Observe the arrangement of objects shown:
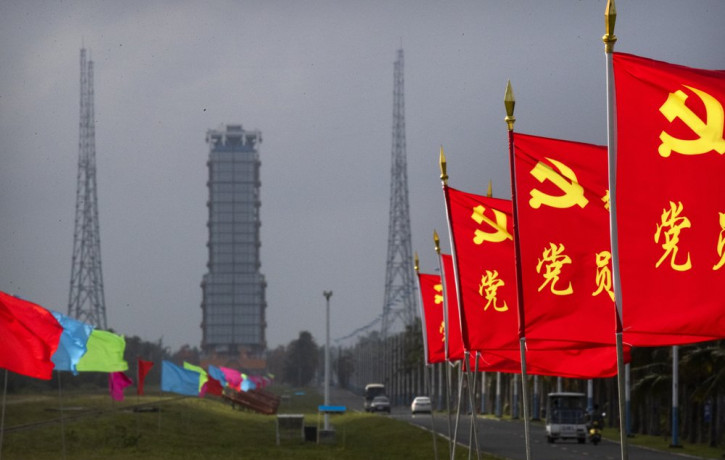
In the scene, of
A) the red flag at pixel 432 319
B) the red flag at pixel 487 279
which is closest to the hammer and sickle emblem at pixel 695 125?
the red flag at pixel 487 279

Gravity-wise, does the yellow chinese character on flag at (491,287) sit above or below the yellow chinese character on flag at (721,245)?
above

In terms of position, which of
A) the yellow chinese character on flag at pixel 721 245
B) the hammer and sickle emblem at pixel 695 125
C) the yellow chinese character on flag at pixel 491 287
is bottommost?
the yellow chinese character on flag at pixel 721 245

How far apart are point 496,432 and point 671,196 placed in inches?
2361

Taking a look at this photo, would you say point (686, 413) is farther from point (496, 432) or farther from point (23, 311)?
point (23, 311)

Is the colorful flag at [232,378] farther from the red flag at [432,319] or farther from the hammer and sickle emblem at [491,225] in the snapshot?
the hammer and sickle emblem at [491,225]

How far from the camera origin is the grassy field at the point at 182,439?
159 ft

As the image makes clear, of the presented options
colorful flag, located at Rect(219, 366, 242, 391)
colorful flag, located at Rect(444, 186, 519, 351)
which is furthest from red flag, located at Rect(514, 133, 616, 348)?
colorful flag, located at Rect(219, 366, 242, 391)

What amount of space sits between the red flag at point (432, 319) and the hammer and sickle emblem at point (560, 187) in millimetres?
13611

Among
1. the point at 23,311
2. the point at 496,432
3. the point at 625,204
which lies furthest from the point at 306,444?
the point at 625,204

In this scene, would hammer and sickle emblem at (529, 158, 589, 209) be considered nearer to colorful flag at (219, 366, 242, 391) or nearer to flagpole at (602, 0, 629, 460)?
flagpole at (602, 0, 629, 460)

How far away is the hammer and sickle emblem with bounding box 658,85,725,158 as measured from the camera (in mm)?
10500

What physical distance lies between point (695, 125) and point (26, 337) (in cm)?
1955

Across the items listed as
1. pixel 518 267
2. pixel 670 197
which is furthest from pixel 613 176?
pixel 518 267

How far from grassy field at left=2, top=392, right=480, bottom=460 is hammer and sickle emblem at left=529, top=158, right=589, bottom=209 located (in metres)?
25.6
